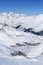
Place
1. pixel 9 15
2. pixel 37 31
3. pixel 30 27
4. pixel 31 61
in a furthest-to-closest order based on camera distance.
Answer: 1. pixel 9 15
2. pixel 30 27
3. pixel 37 31
4. pixel 31 61

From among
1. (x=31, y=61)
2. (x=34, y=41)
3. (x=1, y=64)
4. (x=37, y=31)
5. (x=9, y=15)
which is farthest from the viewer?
(x=9, y=15)

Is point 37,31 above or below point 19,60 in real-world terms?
below

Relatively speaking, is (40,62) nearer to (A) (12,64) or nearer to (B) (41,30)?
(A) (12,64)

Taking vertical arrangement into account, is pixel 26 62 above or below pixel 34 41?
above

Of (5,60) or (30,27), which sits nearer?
(5,60)

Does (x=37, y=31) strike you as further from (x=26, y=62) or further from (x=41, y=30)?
(x=26, y=62)

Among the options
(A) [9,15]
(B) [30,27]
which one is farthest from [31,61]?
(A) [9,15]

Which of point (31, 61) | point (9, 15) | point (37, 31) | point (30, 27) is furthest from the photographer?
point (9, 15)

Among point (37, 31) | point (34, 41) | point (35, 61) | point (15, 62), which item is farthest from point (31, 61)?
point (37, 31)

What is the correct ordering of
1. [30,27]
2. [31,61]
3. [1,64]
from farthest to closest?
[30,27]
[31,61]
[1,64]
